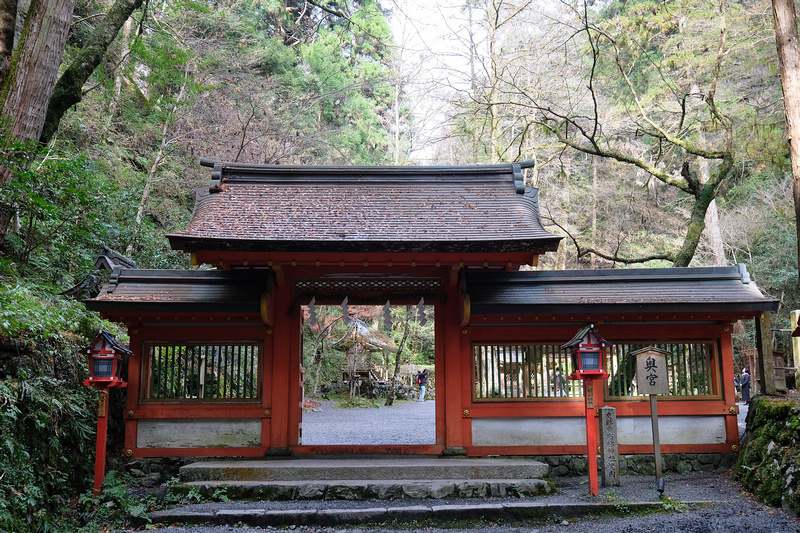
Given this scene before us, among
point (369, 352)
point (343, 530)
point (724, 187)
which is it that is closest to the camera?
point (343, 530)

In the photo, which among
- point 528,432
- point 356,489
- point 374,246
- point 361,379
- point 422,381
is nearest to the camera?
point 356,489

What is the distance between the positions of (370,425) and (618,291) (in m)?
8.14

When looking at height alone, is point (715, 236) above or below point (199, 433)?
above

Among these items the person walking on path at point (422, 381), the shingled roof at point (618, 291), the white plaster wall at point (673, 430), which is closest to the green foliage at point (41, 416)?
the shingled roof at point (618, 291)

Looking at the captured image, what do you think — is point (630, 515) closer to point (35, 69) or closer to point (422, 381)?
point (35, 69)

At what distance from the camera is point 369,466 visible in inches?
268

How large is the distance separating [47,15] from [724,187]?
15417mm

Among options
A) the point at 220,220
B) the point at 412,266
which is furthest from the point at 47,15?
the point at 412,266

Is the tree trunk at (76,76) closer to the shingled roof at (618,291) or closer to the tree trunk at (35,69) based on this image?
the tree trunk at (35,69)

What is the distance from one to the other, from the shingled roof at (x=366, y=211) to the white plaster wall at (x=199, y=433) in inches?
105

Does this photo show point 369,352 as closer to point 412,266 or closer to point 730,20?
point 412,266

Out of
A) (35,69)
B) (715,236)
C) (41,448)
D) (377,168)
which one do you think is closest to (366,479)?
(41,448)

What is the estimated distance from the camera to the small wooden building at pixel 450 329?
7.57m

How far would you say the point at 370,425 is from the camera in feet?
45.7
